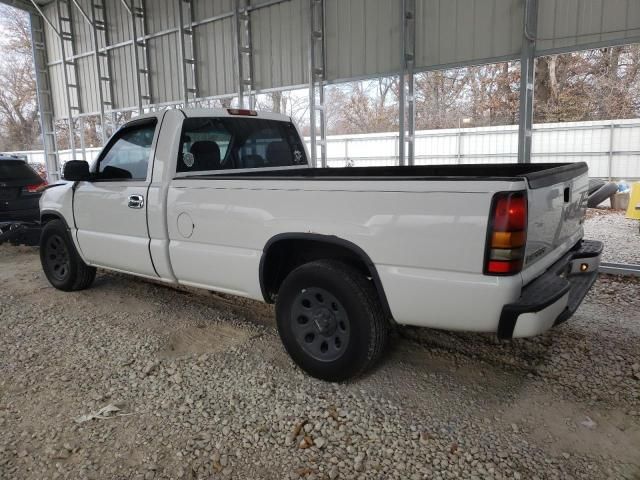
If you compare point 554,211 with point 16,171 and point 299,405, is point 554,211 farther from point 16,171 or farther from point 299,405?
Answer: point 16,171

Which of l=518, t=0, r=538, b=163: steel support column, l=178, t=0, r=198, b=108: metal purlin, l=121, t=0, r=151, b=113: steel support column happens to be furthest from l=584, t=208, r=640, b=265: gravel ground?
l=121, t=0, r=151, b=113: steel support column

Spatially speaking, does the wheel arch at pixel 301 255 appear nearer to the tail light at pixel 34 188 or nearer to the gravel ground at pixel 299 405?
the gravel ground at pixel 299 405

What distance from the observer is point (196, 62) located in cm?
1066

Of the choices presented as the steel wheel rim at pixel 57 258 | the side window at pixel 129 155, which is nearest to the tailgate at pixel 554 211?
the side window at pixel 129 155

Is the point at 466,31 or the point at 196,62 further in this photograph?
the point at 196,62

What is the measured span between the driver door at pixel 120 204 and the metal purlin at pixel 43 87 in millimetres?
11937

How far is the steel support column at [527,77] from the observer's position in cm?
626

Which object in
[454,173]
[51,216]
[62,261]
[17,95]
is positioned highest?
[17,95]

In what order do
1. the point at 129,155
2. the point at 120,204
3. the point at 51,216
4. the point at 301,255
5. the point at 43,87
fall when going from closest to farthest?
the point at 301,255 < the point at 120,204 < the point at 129,155 < the point at 51,216 < the point at 43,87

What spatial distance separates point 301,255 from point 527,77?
15.4 ft

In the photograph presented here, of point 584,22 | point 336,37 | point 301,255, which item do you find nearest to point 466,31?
point 584,22

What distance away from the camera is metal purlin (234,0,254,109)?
9.55 metres

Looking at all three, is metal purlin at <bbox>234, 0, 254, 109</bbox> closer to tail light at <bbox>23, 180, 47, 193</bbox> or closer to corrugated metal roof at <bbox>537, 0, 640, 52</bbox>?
tail light at <bbox>23, 180, 47, 193</bbox>

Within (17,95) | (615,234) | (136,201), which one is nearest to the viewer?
(136,201)
